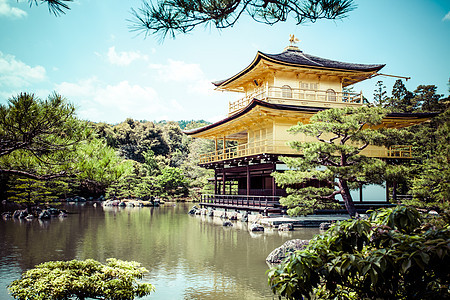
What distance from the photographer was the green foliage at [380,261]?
8.32ft

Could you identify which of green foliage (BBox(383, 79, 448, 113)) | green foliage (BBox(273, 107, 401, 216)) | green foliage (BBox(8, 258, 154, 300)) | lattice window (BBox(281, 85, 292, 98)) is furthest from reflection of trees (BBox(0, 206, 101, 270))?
green foliage (BBox(383, 79, 448, 113))

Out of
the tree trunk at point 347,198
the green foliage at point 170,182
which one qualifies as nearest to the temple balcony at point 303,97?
the tree trunk at point 347,198

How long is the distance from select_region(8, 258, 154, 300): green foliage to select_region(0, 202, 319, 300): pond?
98 cm

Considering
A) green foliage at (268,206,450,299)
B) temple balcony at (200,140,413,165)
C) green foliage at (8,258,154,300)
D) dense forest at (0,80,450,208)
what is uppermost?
temple balcony at (200,140,413,165)

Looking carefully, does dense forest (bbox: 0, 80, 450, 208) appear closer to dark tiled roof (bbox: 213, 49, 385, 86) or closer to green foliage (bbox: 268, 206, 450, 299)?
green foliage (bbox: 268, 206, 450, 299)

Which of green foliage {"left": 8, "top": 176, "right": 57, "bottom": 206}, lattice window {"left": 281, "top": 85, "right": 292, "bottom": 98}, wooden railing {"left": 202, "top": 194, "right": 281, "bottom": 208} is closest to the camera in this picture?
wooden railing {"left": 202, "top": 194, "right": 281, "bottom": 208}

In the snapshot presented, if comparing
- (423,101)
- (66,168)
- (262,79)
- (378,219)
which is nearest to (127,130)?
(262,79)

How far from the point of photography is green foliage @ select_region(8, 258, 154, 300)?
→ 4383 mm

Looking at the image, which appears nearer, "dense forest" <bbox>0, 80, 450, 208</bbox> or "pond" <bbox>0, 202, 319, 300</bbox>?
"dense forest" <bbox>0, 80, 450, 208</bbox>

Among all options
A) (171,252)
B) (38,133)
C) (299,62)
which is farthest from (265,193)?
(38,133)

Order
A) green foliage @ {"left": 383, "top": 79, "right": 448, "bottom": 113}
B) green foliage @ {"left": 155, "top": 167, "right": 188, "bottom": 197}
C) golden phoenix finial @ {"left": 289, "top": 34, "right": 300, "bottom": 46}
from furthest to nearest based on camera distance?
green foliage @ {"left": 155, "top": 167, "right": 188, "bottom": 197}, green foliage @ {"left": 383, "top": 79, "right": 448, "bottom": 113}, golden phoenix finial @ {"left": 289, "top": 34, "right": 300, "bottom": 46}

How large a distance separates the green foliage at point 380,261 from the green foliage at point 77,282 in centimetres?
271

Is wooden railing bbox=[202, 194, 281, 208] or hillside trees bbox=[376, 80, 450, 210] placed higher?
hillside trees bbox=[376, 80, 450, 210]

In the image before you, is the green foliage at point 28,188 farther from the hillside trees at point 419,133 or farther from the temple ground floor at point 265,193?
the hillside trees at point 419,133
